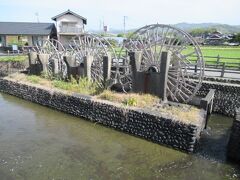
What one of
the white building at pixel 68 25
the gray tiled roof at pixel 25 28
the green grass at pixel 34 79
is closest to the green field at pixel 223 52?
the white building at pixel 68 25

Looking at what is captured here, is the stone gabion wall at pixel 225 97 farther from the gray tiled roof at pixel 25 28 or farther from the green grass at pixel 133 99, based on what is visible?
the gray tiled roof at pixel 25 28

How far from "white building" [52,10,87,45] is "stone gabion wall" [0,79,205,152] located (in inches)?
869

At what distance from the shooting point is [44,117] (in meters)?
11.6

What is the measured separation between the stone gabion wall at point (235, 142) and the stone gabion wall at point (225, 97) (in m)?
4.16

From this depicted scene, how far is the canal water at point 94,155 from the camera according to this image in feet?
23.5

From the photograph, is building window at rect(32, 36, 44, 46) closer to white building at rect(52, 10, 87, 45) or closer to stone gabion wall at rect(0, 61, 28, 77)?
white building at rect(52, 10, 87, 45)

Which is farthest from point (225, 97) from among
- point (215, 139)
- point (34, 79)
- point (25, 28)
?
point (25, 28)

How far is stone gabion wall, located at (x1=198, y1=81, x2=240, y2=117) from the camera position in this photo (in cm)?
1183

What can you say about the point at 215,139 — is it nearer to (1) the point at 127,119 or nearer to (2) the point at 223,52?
A: (1) the point at 127,119

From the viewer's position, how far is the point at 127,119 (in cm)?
969

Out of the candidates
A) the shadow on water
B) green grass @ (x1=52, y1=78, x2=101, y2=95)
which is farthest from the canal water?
green grass @ (x1=52, y1=78, x2=101, y2=95)

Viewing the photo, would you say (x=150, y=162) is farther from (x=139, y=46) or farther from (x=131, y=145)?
(x=139, y=46)

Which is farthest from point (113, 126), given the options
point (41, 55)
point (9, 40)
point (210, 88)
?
point (9, 40)

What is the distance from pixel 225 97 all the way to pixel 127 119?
5.32m
